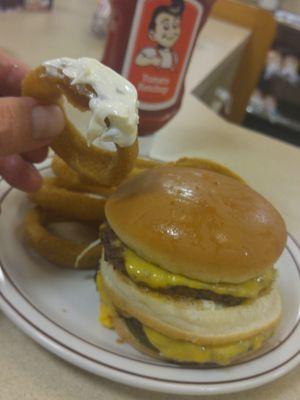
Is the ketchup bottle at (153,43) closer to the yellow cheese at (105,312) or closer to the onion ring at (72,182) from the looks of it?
the onion ring at (72,182)

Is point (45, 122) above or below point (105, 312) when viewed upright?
above

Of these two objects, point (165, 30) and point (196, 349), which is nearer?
point (196, 349)

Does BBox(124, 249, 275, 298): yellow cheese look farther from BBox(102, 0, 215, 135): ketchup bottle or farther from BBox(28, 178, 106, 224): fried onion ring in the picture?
BBox(102, 0, 215, 135): ketchup bottle

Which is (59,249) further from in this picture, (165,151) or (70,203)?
(165,151)

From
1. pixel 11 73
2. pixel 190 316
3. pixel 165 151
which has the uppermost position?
pixel 11 73

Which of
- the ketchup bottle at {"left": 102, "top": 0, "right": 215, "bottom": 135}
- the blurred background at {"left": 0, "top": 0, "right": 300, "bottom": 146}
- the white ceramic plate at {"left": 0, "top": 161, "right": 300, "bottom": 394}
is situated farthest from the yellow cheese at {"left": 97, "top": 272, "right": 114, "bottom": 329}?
the blurred background at {"left": 0, "top": 0, "right": 300, "bottom": 146}

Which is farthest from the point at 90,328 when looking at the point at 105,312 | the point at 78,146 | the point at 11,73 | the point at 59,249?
the point at 11,73

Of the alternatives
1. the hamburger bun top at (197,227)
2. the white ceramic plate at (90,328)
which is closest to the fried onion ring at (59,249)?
the white ceramic plate at (90,328)
